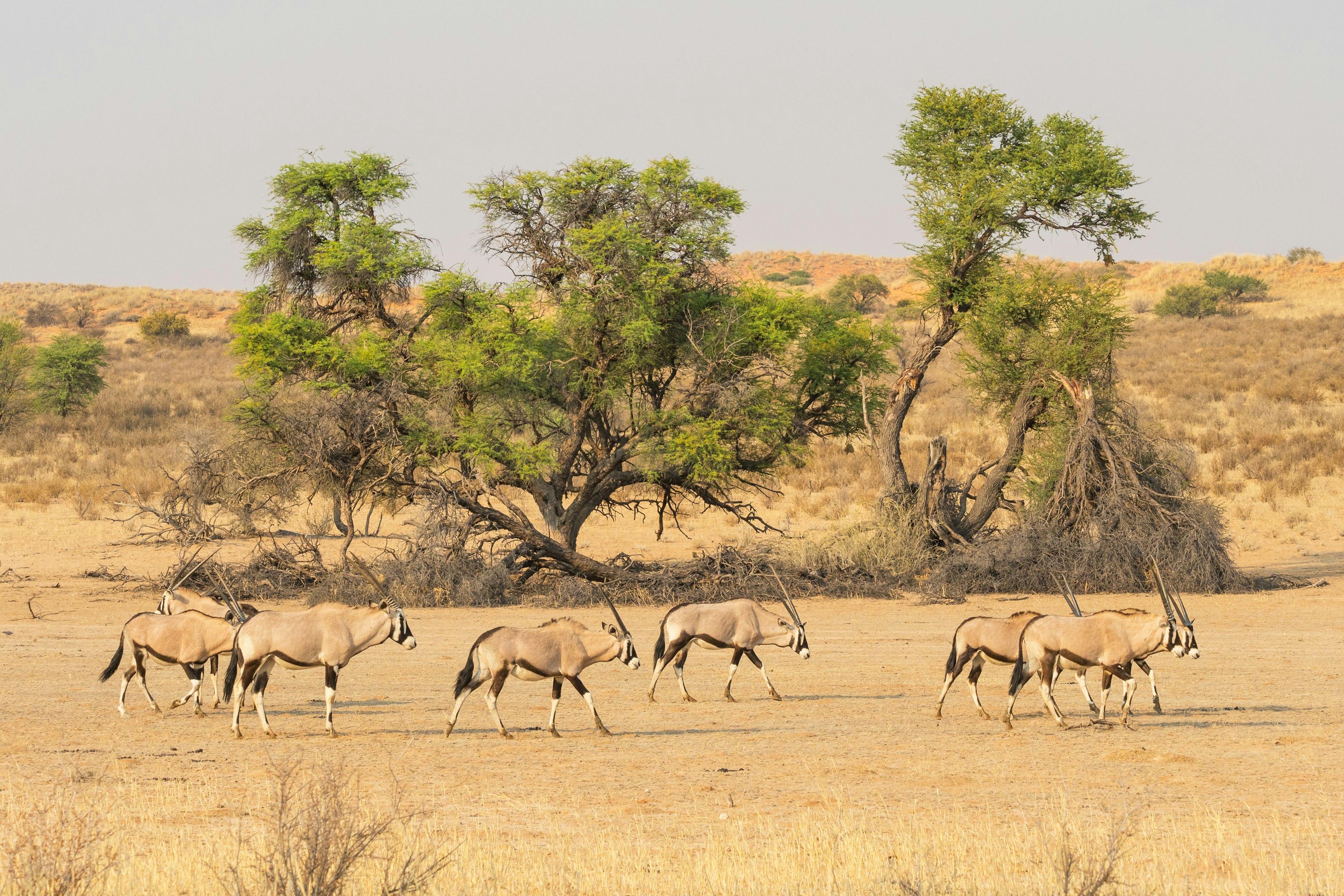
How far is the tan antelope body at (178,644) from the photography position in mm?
12234

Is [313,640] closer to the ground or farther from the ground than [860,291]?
closer to the ground

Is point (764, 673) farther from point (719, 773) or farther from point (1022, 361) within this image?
point (1022, 361)

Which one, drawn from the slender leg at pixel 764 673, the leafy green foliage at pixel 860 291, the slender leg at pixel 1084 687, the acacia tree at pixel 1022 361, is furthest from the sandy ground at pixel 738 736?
the leafy green foliage at pixel 860 291

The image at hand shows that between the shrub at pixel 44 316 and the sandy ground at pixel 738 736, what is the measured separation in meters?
65.7

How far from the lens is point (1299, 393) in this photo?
47.2m

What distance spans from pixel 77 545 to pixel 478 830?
82.7 feet

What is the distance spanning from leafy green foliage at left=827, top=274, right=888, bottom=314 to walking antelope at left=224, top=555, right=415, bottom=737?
61597mm

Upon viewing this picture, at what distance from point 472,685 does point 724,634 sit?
10.9 feet

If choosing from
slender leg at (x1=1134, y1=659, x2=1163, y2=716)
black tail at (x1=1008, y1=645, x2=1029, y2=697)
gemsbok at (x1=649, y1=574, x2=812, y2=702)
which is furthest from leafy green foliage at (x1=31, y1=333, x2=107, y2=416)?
slender leg at (x1=1134, y1=659, x2=1163, y2=716)

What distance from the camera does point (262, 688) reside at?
11422 millimetres

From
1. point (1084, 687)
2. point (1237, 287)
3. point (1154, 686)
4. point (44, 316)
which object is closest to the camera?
point (1084, 687)

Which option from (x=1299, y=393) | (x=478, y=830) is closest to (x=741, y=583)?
(x=478, y=830)

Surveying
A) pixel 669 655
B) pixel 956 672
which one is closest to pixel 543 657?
pixel 669 655

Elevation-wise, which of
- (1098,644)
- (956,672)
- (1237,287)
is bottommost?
(956,672)
